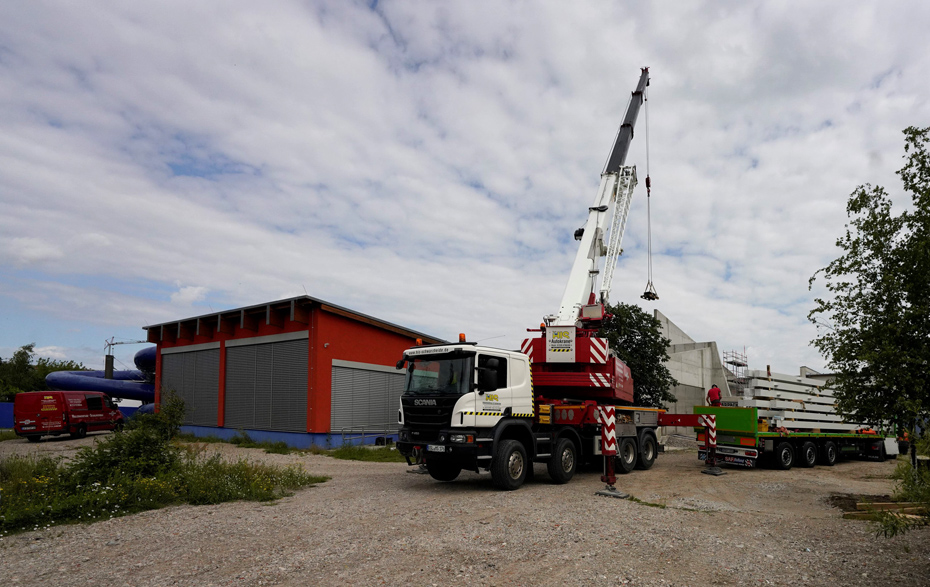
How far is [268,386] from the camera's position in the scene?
23344mm

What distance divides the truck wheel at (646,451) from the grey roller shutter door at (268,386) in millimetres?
11840

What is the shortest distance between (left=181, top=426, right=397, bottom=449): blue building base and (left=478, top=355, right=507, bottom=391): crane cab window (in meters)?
11.4

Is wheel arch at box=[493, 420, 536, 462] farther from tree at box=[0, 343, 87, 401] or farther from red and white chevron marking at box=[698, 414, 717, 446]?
tree at box=[0, 343, 87, 401]

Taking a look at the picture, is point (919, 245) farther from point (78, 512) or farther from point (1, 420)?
point (1, 420)

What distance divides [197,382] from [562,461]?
20.6 meters

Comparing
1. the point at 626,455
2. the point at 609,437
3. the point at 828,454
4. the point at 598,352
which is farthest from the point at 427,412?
the point at 828,454

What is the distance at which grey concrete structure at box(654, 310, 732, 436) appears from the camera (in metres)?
36.9

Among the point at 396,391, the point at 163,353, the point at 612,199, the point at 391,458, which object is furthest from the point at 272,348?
the point at 612,199

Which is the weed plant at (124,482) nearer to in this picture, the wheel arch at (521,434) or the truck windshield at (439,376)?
the truck windshield at (439,376)

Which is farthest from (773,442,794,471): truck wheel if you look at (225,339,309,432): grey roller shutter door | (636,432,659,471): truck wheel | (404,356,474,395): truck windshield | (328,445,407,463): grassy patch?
(225,339,309,432): grey roller shutter door

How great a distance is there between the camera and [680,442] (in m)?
29.7

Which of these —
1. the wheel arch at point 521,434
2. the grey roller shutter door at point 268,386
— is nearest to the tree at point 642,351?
the grey roller shutter door at point 268,386

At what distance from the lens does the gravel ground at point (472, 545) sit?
5.85 meters

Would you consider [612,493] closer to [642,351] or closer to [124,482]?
[124,482]
